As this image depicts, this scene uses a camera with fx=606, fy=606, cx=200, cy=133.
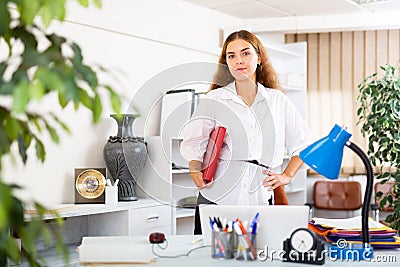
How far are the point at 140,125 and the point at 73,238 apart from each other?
895 mm

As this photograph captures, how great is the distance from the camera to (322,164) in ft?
6.02

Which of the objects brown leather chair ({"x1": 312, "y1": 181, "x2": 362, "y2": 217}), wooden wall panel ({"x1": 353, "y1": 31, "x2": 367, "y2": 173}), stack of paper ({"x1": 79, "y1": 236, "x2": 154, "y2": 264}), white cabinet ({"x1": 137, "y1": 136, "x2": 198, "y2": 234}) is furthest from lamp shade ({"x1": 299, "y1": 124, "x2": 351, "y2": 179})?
wooden wall panel ({"x1": 353, "y1": 31, "x2": 367, "y2": 173})

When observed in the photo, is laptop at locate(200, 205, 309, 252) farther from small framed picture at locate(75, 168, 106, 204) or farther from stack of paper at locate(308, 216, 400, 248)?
small framed picture at locate(75, 168, 106, 204)

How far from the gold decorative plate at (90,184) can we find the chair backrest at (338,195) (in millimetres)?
2618

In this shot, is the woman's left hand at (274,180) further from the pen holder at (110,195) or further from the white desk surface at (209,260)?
the pen holder at (110,195)

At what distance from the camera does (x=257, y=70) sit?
2.86m

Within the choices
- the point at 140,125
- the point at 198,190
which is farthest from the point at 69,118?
the point at 198,190

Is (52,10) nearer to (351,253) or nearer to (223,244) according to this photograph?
(223,244)

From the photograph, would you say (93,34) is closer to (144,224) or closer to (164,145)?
(164,145)

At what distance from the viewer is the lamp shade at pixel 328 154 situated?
6.01 ft

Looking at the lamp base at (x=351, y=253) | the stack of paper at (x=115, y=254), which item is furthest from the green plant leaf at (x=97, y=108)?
the lamp base at (x=351, y=253)

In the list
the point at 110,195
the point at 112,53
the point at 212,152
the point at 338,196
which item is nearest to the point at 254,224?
the point at 212,152

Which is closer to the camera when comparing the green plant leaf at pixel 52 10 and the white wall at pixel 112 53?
the green plant leaf at pixel 52 10

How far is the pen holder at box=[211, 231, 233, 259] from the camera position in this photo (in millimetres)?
1930
